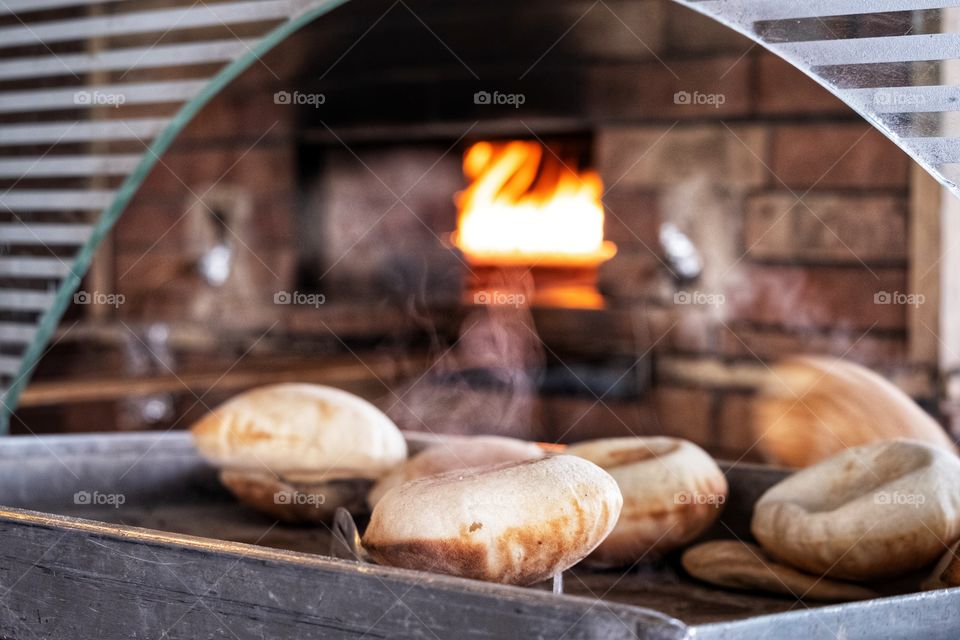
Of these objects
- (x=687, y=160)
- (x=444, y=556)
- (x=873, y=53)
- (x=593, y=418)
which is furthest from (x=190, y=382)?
(x=873, y=53)

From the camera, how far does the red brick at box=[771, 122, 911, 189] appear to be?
249 centimetres

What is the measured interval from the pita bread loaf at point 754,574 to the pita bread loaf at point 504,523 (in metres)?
0.18

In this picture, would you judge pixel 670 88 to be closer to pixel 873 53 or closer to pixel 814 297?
pixel 814 297

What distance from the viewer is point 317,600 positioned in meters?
0.68

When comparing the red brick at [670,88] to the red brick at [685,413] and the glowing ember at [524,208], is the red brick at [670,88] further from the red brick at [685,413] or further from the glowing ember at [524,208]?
the red brick at [685,413]

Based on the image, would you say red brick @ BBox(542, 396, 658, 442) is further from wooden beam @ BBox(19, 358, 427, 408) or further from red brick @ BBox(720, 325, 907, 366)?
wooden beam @ BBox(19, 358, 427, 408)

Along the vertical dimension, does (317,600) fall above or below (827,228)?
below

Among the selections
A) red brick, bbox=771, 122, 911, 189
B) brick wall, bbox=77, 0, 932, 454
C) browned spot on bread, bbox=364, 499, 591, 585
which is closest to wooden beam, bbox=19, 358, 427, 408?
brick wall, bbox=77, 0, 932, 454

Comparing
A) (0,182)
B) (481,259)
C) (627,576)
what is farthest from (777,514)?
(481,259)

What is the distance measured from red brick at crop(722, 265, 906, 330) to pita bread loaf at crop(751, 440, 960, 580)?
1654 millimetres

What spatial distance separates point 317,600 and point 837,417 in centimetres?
121

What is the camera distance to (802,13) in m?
0.82

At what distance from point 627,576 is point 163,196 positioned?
3184 mm

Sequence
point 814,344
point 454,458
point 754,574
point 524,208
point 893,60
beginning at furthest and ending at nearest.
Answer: point 524,208 < point 814,344 < point 454,458 < point 754,574 < point 893,60
